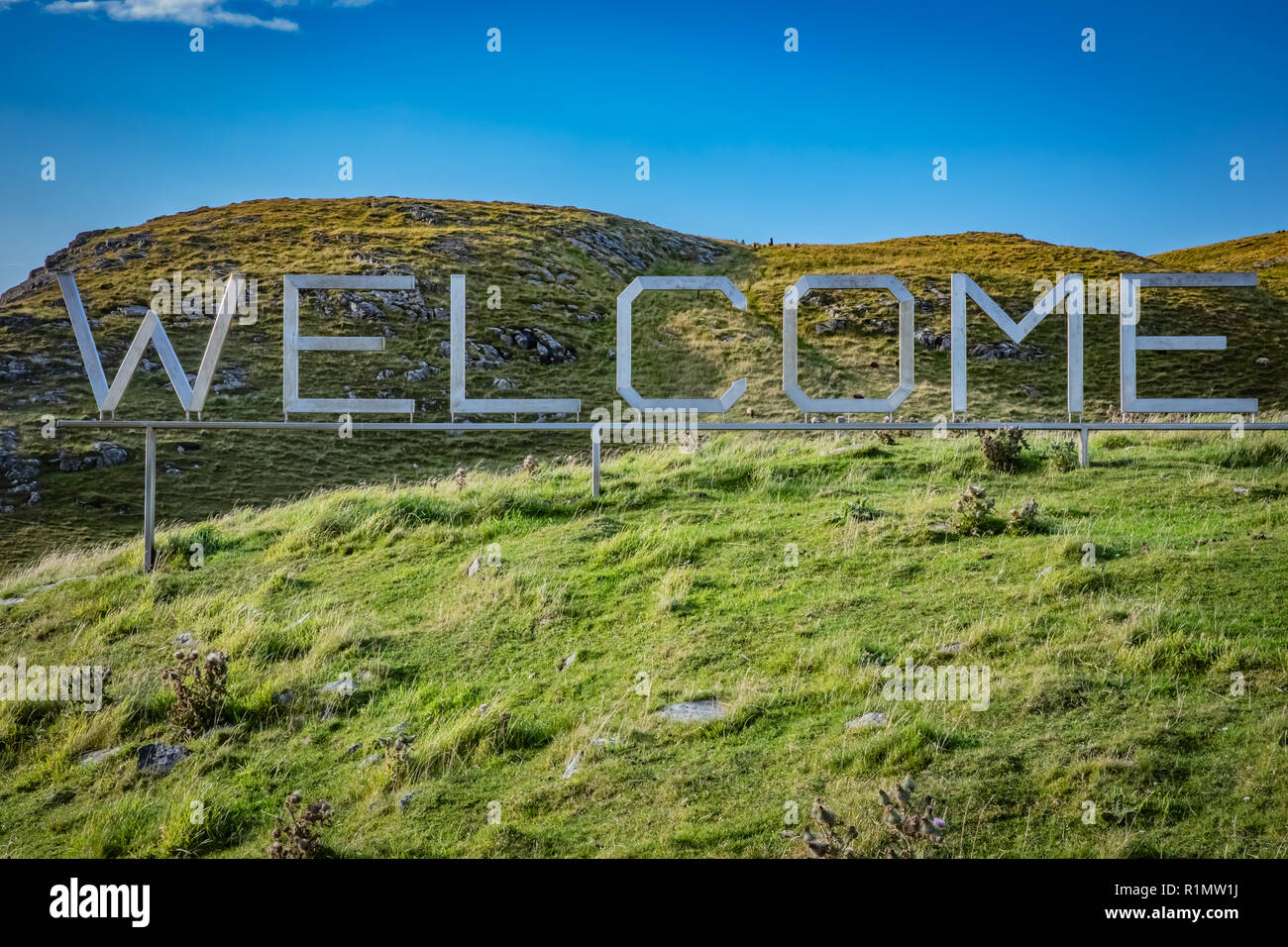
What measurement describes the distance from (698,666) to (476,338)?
148 feet

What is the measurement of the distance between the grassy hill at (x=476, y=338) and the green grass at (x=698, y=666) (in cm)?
1776

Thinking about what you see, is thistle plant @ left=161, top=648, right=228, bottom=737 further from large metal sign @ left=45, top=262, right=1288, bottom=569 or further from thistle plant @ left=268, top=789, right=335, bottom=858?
large metal sign @ left=45, top=262, right=1288, bottom=569

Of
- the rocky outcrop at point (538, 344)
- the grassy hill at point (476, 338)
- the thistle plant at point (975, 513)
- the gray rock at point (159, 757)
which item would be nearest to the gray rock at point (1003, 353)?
the grassy hill at point (476, 338)

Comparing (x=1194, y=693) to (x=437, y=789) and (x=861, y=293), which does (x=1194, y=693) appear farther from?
(x=861, y=293)

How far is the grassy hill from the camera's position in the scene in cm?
3619

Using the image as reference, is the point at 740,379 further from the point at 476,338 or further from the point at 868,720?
the point at 476,338

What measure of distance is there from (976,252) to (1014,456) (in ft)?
238

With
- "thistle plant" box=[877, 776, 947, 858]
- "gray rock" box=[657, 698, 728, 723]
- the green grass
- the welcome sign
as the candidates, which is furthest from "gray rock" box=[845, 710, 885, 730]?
the welcome sign

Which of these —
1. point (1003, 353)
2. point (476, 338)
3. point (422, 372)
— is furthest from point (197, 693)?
point (1003, 353)

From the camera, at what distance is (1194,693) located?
7570 mm

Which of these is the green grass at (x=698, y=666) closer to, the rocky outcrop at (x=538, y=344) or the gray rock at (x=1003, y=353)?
the gray rock at (x=1003, y=353)

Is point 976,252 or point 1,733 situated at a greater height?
point 976,252

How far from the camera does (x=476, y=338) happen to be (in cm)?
5216
